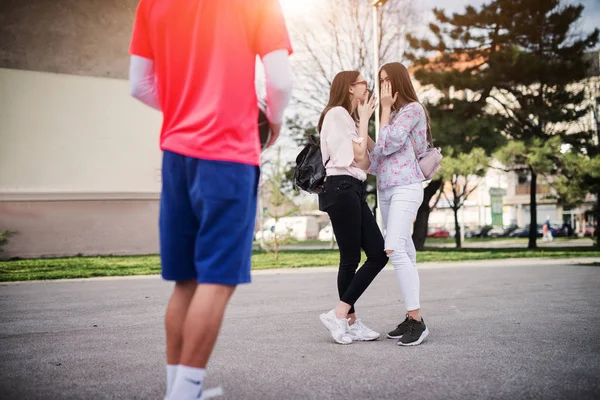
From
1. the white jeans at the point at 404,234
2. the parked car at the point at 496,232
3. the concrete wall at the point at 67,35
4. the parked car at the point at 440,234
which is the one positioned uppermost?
the concrete wall at the point at 67,35

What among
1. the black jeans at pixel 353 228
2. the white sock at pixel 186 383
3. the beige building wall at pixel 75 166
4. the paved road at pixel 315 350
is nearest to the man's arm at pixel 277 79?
the white sock at pixel 186 383

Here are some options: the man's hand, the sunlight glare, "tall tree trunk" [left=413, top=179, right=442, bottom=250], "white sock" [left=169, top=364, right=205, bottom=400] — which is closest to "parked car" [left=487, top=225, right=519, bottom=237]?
"tall tree trunk" [left=413, top=179, right=442, bottom=250]

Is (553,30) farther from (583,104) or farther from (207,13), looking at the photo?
(207,13)

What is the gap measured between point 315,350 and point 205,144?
2171 millimetres

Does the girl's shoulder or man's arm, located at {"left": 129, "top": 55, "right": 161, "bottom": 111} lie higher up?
the girl's shoulder

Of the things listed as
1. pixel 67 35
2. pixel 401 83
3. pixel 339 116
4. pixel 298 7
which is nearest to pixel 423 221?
pixel 298 7

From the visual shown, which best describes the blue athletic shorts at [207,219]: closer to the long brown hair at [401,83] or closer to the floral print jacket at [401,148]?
the floral print jacket at [401,148]

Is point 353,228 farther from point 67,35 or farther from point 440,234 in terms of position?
point 440,234

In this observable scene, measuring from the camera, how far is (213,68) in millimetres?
2420

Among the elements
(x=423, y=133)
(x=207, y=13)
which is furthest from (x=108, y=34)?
(x=207, y=13)

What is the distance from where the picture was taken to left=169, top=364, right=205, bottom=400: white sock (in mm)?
2285

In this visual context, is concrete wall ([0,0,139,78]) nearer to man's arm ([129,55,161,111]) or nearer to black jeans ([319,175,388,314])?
black jeans ([319,175,388,314])

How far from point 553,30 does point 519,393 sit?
85.4 ft

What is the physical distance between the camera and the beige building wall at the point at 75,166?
20.7 meters
